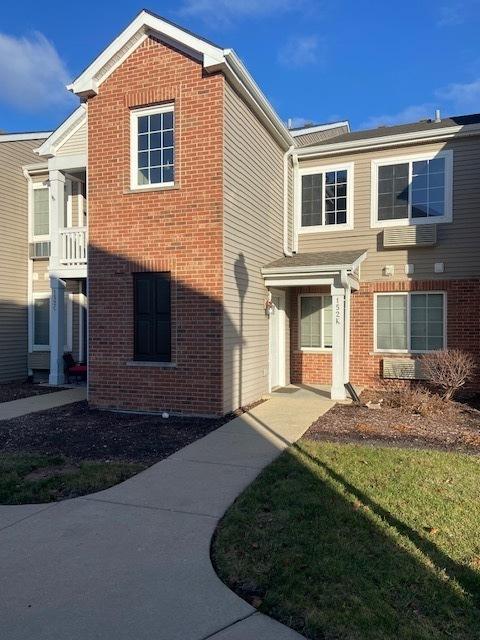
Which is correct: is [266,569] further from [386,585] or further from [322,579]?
[386,585]

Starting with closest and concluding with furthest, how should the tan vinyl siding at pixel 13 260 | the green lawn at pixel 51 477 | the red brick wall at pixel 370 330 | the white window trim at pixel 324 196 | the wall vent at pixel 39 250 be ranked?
the green lawn at pixel 51 477
the red brick wall at pixel 370 330
the white window trim at pixel 324 196
the tan vinyl siding at pixel 13 260
the wall vent at pixel 39 250

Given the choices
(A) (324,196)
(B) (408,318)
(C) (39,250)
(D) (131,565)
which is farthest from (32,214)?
(D) (131,565)

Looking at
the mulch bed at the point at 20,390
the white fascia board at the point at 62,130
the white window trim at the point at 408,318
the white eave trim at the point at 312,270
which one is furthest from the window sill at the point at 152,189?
the white window trim at the point at 408,318

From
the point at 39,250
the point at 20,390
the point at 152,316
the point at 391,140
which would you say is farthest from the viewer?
the point at 39,250

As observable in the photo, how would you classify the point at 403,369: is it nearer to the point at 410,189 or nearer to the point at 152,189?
the point at 410,189

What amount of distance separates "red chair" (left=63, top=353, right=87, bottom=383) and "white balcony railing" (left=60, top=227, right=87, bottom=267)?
2.56 metres

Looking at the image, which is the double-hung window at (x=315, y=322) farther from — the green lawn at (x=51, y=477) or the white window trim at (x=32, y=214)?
the white window trim at (x=32, y=214)

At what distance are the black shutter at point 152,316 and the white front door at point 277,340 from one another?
301 centimetres

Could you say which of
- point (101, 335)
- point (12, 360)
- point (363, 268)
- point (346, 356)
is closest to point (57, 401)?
point (101, 335)

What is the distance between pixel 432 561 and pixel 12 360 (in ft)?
43.0

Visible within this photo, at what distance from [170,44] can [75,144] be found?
4581 mm

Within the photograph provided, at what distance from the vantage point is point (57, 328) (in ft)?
42.1

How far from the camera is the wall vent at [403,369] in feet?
37.6

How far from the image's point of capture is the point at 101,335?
9.59 metres
